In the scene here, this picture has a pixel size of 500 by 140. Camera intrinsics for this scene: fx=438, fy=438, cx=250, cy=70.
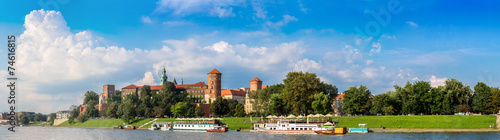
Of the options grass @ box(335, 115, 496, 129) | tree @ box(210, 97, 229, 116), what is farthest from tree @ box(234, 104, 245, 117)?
grass @ box(335, 115, 496, 129)

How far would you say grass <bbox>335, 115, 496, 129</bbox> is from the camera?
70938 millimetres

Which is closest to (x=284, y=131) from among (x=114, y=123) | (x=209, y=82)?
(x=114, y=123)

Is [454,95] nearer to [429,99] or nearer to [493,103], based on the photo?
[429,99]

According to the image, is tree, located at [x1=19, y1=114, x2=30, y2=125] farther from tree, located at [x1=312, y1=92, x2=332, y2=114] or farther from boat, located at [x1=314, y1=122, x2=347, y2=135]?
boat, located at [x1=314, y1=122, x2=347, y2=135]

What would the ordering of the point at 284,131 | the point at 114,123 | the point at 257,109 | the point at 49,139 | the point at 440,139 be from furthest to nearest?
the point at 114,123, the point at 257,109, the point at 284,131, the point at 49,139, the point at 440,139

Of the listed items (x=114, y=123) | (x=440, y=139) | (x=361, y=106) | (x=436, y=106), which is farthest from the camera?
(x=114, y=123)

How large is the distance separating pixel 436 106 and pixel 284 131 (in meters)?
30.4

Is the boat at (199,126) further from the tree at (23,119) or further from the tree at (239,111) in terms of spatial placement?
the tree at (23,119)

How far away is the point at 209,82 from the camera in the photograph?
16950cm

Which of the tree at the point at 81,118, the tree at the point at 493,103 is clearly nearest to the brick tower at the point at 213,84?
the tree at the point at 81,118

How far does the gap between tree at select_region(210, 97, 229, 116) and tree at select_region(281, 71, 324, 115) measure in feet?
90.2

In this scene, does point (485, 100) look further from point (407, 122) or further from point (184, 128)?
point (184, 128)

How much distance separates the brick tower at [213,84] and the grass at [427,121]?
287 feet

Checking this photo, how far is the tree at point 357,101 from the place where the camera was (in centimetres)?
8938
